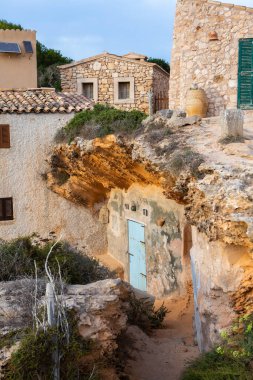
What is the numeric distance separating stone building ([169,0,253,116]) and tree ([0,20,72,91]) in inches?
461

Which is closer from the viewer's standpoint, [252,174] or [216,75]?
[252,174]

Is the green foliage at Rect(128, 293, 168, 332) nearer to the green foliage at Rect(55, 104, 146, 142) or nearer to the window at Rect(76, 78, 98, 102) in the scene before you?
the green foliage at Rect(55, 104, 146, 142)

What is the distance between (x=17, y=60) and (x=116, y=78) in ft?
A: 13.4

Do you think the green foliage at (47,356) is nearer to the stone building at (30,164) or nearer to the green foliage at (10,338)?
the green foliage at (10,338)

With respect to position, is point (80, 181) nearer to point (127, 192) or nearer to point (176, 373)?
point (127, 192)

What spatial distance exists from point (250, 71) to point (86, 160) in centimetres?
551

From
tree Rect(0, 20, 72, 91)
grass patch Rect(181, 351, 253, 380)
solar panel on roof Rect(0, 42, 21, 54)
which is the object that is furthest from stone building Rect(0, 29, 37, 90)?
grass patch Rect(181, 351, 253, 380)

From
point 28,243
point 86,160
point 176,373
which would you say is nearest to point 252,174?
point 176,373

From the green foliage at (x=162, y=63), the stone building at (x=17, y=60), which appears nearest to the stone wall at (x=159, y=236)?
the stone building at (x=17, y=60)

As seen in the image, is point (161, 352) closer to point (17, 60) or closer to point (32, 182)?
point (32, 182)

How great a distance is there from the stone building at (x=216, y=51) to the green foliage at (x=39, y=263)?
6.50m

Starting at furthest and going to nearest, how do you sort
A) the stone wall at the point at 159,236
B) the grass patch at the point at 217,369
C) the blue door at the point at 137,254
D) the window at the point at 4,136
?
the window at the point at 4,136
the blue door at the point at 137,254
the stone wall at the point at 159,236
the grass patch at the point at 217,369

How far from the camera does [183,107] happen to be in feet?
47.4

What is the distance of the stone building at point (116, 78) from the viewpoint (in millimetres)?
19172
